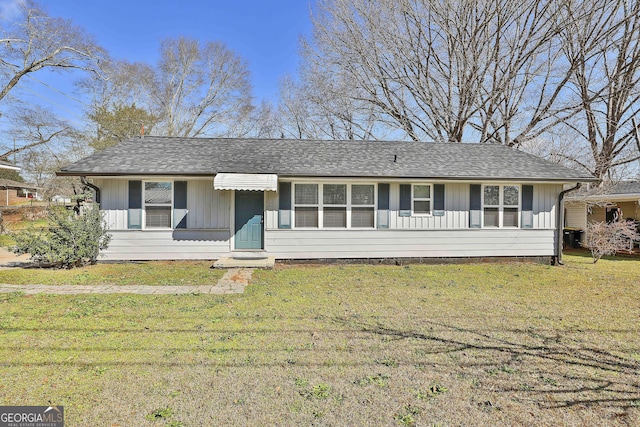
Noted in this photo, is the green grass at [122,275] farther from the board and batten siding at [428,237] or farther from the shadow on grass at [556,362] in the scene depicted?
the shadow on grass at [556,362]

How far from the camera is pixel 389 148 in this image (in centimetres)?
1305

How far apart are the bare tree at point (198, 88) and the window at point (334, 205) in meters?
22.2

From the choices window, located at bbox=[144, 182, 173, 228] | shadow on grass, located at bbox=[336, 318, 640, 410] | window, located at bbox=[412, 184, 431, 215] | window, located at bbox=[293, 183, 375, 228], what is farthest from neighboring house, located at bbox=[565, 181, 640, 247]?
window, located at bbox=[144, 182, 173, 228]

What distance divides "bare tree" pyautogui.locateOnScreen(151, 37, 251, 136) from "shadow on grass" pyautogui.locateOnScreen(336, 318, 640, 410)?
28.5 m

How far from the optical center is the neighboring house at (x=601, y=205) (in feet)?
51.2

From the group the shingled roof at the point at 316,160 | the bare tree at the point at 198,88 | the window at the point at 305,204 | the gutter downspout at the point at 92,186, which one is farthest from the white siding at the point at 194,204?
the bare tree at the point at 198,88

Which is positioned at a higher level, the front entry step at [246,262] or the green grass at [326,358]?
the front entry step at [246,262]

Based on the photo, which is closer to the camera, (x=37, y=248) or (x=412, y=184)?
(x=37, y=248)

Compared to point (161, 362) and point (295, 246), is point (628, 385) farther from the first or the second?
point (295, 246)

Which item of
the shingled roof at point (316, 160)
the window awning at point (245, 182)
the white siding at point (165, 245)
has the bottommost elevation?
the white siding at point (165, 245)

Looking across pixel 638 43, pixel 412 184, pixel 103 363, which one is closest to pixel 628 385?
pixel 103 363

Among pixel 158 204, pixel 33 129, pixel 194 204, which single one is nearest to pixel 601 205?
pixel 194 204

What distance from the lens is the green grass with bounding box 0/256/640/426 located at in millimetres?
2963

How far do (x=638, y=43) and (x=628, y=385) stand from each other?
2064 centimetres
